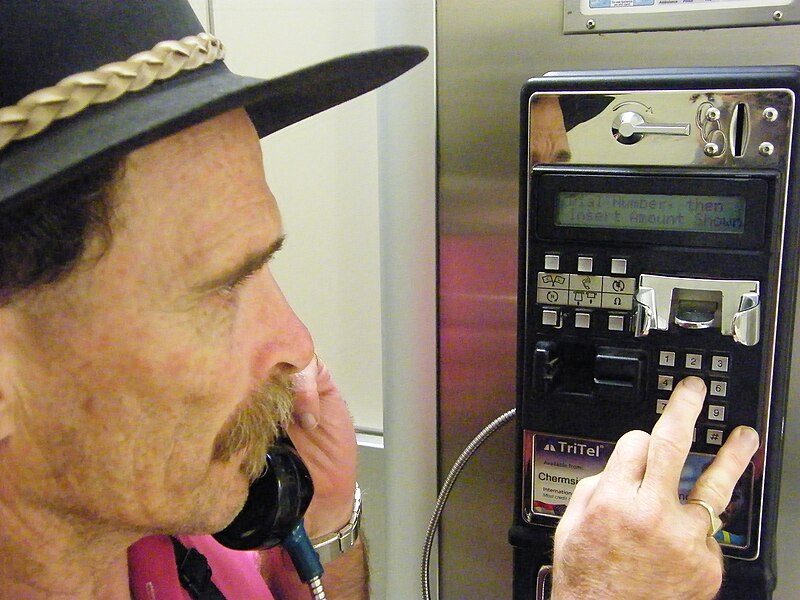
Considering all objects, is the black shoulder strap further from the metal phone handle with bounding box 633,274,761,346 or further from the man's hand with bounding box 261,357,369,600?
the metal phone handle with bounding box 633,274,761,346

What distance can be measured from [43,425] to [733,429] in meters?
0.56

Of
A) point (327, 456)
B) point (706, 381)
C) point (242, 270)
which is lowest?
point (327, 456)

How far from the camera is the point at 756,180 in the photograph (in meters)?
0.70

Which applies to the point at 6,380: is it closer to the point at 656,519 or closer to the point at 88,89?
the point at 88,89

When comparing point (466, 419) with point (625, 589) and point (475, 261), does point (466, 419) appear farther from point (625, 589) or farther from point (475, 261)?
point (625, 589)

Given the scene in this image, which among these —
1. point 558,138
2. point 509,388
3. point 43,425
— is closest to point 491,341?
point 509,388

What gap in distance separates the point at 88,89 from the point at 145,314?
0.17 m

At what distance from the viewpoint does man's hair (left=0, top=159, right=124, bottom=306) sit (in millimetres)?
589

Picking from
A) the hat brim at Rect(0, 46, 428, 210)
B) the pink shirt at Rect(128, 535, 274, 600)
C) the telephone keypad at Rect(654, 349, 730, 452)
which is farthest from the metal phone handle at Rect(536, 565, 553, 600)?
the hat brim at Rect(0, 46, 428, 210)

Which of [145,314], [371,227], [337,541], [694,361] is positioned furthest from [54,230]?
[371,227]

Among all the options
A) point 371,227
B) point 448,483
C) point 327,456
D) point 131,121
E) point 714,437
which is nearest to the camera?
point 131,121

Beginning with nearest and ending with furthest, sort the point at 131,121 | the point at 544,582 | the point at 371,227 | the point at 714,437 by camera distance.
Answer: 1. the point at 131,121
2. the point at 714,437
3. the point at 544,582
4. the point at 371,227

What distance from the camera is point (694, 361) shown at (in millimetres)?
744

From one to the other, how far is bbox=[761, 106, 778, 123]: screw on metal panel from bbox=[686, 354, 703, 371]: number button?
0.20m
